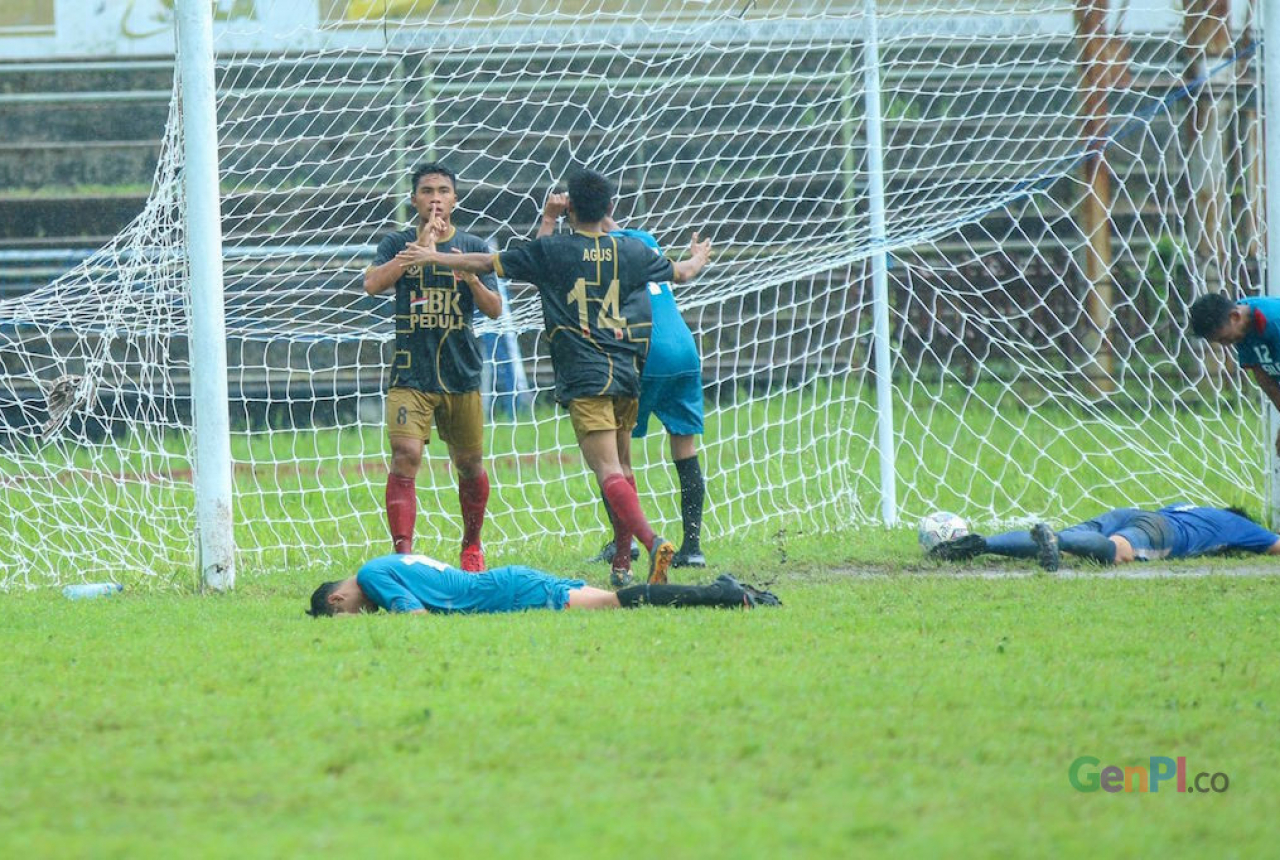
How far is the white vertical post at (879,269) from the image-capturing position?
26.5 ft

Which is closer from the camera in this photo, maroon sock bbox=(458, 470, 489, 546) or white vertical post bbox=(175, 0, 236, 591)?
white vertical post bbox=(175, 0, 236, 591)

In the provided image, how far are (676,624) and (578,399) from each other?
4.96 feet

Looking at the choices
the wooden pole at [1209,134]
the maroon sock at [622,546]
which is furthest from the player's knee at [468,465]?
the wooden pole at [1209,134]

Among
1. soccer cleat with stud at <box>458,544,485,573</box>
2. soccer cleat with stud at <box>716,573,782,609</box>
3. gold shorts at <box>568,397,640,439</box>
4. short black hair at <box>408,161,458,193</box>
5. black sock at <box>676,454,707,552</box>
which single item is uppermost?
short black hair at <box>408,161,458,193</box>

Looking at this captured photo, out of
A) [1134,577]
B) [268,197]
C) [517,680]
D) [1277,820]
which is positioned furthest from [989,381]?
[1277,820]

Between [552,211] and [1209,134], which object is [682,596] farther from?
[1209,134]

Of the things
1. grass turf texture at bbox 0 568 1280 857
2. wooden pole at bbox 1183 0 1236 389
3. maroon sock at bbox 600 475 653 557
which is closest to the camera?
grass turf texture at bbox 0 568 1280 857

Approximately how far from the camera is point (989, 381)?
33.3 ft

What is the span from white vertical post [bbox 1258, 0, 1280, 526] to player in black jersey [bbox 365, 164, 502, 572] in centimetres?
371

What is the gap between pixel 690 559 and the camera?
683 cm

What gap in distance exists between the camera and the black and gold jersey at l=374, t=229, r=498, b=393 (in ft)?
21.2

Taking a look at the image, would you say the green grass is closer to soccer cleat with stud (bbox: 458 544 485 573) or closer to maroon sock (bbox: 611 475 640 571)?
soccer cleat with stud (bbox: 458 544 485 573)

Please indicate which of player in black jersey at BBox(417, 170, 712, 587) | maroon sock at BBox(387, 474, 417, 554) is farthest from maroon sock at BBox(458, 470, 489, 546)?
player in black jersey at BBox(417, 170, 712, 587)

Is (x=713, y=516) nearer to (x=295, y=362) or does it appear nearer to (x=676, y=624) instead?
(x=676, y=624)
